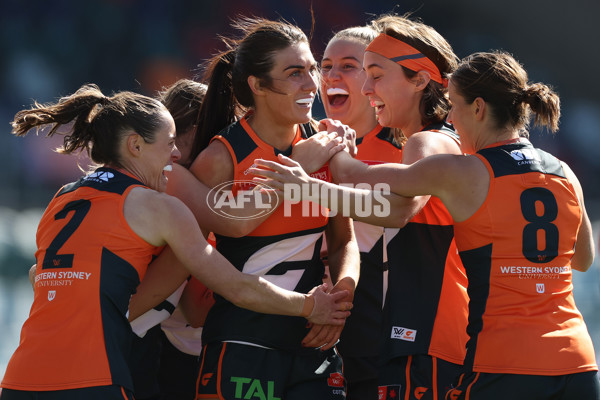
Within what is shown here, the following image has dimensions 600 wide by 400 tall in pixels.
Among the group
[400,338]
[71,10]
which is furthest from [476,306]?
[71,10]

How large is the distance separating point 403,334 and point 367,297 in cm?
59

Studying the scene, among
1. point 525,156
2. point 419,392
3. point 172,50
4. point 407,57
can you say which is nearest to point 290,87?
point 407,57

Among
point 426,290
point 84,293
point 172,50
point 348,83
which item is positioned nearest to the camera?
point 84,293

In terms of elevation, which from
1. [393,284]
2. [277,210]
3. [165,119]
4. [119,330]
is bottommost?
[119,330]

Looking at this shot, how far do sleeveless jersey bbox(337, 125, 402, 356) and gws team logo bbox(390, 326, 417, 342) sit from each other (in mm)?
528

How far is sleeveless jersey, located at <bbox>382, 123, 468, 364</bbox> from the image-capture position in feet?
10.9

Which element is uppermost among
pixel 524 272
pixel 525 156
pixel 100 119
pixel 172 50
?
pixel 172 50

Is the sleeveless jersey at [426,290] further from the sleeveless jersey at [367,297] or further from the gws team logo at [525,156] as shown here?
the gws team logo at [525,156]

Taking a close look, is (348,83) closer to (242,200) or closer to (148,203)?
(242,200)

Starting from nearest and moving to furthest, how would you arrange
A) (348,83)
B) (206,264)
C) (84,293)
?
(84,293) → (206,264) → (348,83)

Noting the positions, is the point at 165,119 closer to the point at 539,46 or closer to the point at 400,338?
the point at 400,338

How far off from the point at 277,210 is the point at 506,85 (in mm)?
1181

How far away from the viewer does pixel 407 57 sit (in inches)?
145

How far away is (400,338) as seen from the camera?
3.36 m
